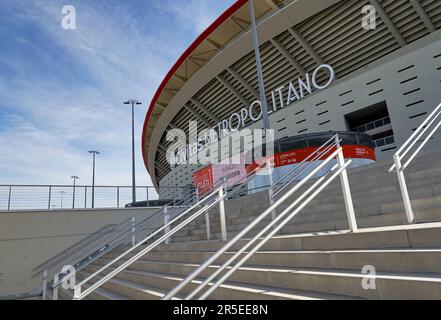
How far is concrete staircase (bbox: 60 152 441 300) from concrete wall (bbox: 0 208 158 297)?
475 cm

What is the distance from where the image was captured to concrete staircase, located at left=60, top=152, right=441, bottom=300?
2174 millimetres

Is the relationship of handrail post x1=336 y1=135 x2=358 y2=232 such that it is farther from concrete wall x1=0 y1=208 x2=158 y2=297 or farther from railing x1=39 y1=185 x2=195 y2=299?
concrete wall x1=0 y1=208 x2=158 y2=297

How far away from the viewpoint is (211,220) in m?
7.44

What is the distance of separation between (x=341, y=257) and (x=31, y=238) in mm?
10080

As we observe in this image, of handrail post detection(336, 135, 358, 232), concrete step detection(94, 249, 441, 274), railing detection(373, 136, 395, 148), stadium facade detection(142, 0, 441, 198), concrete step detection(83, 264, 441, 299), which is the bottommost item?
concrete step detection(83, 264, 441, 299)

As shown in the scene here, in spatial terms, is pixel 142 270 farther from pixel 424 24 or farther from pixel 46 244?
pixel 424 24

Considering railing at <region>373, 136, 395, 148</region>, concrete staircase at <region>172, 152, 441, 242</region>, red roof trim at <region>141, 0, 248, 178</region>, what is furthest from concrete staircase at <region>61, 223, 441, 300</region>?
red roof trim at <region>141, 0, 248, 178</region>

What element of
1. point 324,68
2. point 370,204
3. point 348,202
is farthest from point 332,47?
point 348,202

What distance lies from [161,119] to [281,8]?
14864mm

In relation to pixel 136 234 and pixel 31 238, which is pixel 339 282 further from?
pixel 31 238

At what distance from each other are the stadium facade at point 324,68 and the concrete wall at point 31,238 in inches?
270

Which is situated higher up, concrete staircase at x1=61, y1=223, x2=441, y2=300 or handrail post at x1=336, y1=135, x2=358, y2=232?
handrail post at x1=336, y1=135, x2=358, y2=232

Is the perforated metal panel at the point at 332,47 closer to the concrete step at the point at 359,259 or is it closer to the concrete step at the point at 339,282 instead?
the concrete step at the point at 359,259

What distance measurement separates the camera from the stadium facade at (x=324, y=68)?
1198cm
